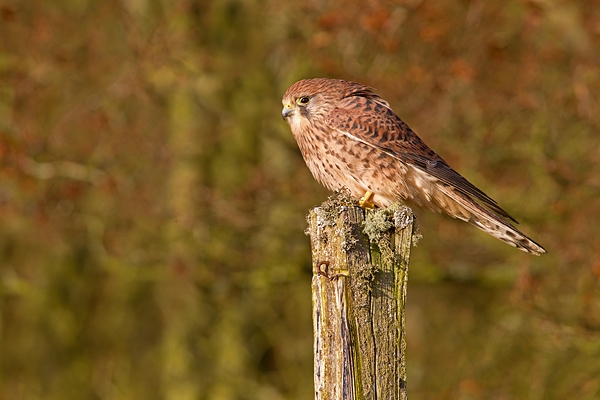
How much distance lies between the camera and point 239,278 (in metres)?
6.89

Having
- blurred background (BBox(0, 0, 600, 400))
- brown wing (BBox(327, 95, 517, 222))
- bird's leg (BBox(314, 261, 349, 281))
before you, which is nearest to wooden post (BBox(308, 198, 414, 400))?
bird's leg (BBox(314, 261, 349, 281))

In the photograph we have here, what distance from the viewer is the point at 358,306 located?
254 centimetres

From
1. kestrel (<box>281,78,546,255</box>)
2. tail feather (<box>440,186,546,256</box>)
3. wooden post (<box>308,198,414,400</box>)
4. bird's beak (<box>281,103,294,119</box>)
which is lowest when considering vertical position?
wooden post (<box>308,198,414,400</box>)

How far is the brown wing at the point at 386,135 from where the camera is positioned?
4.31 meters

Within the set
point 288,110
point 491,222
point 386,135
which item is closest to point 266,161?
point 288,110

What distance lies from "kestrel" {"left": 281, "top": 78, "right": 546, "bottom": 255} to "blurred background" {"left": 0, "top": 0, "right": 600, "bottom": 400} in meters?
1.52

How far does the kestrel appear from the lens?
4301 millimetres

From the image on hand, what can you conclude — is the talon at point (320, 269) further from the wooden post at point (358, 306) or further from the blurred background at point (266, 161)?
the blurred background at point (266, 161)

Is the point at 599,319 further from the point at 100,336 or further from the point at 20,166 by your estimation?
the point at 100,336

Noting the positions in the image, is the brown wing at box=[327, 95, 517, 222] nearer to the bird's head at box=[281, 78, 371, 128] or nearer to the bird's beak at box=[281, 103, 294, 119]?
the bird's head at box=[281, 78, 371, 128]

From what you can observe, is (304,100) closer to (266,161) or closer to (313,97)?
(313,97)

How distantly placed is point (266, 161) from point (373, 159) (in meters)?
2.90

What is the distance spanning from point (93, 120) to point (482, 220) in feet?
12.8

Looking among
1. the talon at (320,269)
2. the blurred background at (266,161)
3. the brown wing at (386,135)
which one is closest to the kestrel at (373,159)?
the brown wing at (386,135)
